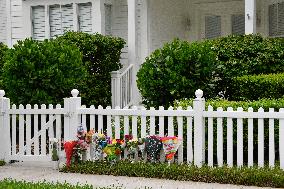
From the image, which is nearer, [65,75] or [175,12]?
[65,75]

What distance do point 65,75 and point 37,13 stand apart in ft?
18.1

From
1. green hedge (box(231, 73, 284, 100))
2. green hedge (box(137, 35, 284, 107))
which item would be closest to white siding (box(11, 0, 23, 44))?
green hedge (box(137, 35, 284, 107))

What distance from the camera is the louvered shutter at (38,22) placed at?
17719mm

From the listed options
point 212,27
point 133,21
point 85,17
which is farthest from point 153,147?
point 212,27

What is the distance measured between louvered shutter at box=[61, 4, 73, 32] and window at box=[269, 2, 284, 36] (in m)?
5.70

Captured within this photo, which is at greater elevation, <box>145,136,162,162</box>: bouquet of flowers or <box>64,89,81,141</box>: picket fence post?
<box>64,89,81,141</box>: picket fence post

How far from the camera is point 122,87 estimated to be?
1593 centimetres

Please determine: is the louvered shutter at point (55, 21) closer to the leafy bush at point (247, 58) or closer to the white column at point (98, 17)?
the white column at point (98, 17)

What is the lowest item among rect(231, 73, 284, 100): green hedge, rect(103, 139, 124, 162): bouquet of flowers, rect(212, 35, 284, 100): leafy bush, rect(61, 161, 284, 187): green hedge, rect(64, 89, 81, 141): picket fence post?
rect(61, 161, 284, 187): green hedge

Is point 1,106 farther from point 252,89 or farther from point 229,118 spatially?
point 252,89

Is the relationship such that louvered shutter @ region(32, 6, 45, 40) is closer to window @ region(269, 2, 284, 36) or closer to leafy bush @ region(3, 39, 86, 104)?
leafy bush @ region(3, 39, 86, 104)

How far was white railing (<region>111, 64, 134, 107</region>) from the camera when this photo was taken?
51.4 ft

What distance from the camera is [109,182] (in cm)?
926

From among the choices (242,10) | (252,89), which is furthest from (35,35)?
(252,89)
